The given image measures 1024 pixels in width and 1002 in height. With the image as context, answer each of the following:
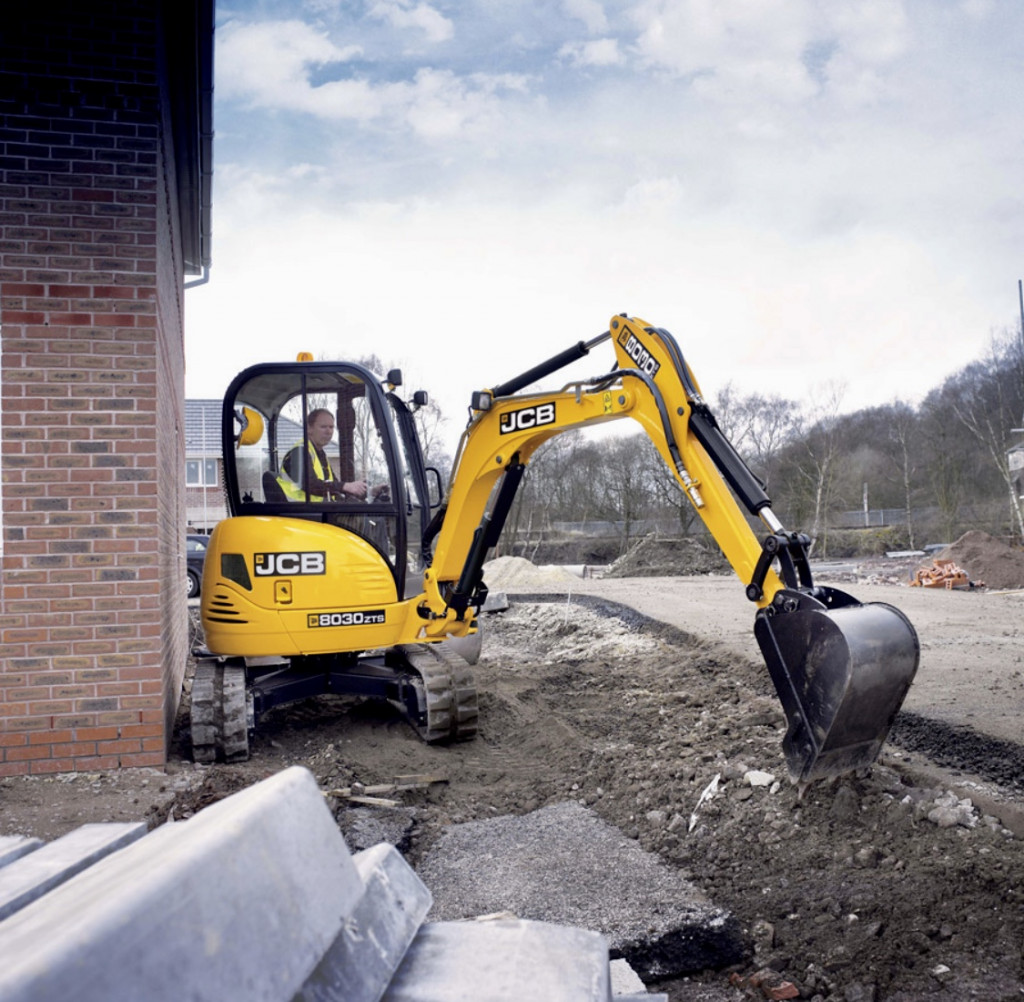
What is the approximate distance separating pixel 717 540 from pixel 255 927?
407 cm

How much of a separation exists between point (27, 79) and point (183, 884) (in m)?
5.73

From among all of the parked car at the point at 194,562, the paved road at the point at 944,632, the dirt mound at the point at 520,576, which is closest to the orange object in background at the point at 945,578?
the paved road at the point at 944,632

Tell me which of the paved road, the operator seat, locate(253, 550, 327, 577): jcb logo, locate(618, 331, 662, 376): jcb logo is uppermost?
locate(618, 331, 662, 376): jcb logo

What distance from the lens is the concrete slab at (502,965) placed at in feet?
5.18

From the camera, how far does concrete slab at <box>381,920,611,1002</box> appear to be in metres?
1.58

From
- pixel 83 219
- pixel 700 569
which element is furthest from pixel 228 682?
pixel 700 569

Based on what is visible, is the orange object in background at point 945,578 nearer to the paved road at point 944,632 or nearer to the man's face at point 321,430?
the paved road at point 944,632

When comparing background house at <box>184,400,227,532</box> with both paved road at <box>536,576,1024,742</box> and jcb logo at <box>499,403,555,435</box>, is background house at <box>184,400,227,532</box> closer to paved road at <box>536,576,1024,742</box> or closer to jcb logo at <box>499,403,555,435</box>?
paved road at <box>536,576,1024,742</box>

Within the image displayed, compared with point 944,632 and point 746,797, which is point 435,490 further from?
point 944,632

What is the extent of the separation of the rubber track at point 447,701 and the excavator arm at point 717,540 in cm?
30

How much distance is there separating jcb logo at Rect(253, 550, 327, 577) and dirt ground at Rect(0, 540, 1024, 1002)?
1.30 meters

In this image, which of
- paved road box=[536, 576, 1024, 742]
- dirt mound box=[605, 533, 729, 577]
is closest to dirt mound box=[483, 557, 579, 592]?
paved road box=[536, 576, 1024, 742]

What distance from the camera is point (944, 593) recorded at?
54.2 ft

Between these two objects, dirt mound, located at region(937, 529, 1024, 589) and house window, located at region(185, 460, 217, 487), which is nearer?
dirt mound, located at region(937, 529, 1024, 589)
